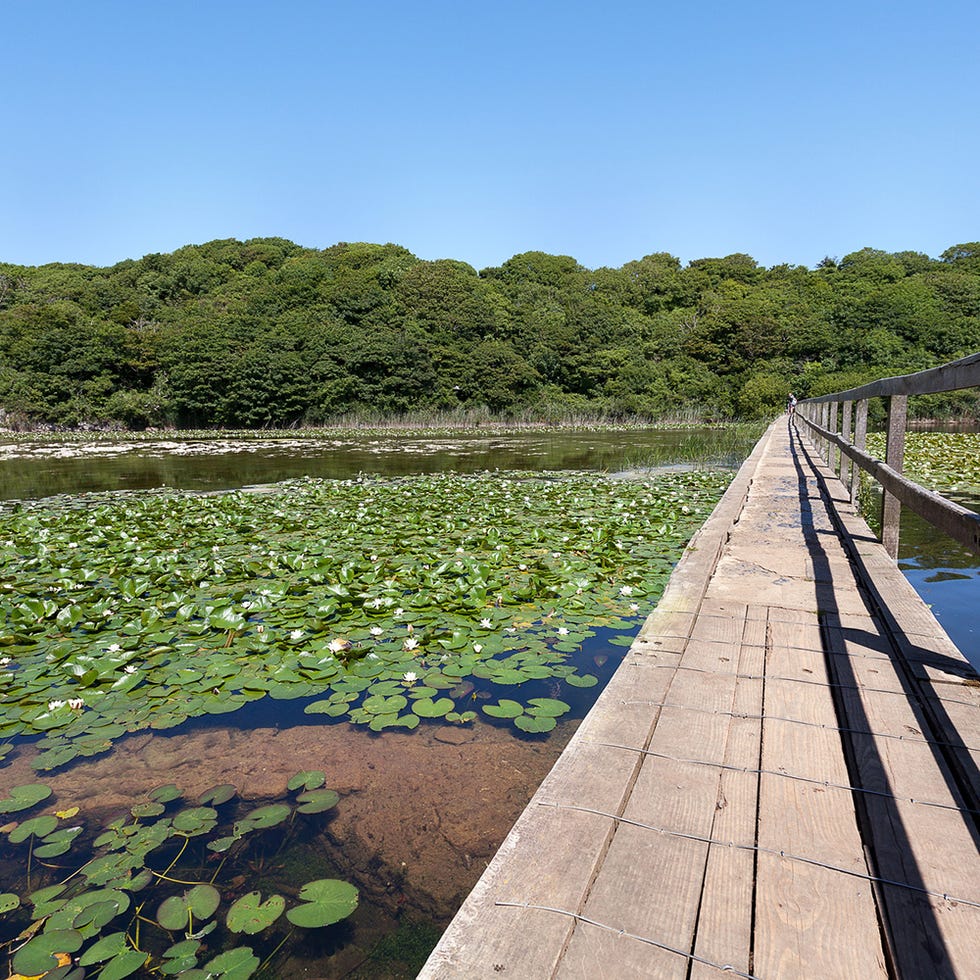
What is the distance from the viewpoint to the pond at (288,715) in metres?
1.71

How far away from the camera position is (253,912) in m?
1.70

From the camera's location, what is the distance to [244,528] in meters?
6.32

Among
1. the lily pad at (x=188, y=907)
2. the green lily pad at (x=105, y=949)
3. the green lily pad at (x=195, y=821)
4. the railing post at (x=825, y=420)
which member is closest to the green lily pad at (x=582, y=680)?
the green lily pad at (x=195, y=821)

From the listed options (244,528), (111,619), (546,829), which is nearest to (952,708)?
(546,829)

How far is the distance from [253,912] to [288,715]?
1.11 m

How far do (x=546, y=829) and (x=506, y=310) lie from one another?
53871 mm

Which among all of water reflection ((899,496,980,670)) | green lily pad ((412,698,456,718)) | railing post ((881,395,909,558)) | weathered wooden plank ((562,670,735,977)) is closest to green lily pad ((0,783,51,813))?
green lily pad ((412,698,456,718))

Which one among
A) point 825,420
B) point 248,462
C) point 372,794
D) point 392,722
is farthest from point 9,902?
point 248,462

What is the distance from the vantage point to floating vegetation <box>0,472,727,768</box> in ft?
9.30

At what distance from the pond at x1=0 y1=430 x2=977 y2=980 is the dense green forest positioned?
3385 cm

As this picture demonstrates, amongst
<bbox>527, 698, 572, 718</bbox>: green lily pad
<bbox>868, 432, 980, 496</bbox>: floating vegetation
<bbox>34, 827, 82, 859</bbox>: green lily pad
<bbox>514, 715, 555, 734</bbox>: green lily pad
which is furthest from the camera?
<bbox>868, 432, 980, 496</bbox>: floating vegetation

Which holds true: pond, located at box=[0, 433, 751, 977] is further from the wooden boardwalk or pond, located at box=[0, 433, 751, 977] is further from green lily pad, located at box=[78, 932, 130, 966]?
the wooden boardwalk

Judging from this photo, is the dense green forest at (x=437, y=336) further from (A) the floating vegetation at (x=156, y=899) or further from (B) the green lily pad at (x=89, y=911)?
(B) the green lily pad at (x=89, y=911)

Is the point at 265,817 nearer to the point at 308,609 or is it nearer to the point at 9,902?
the point at 9,902
